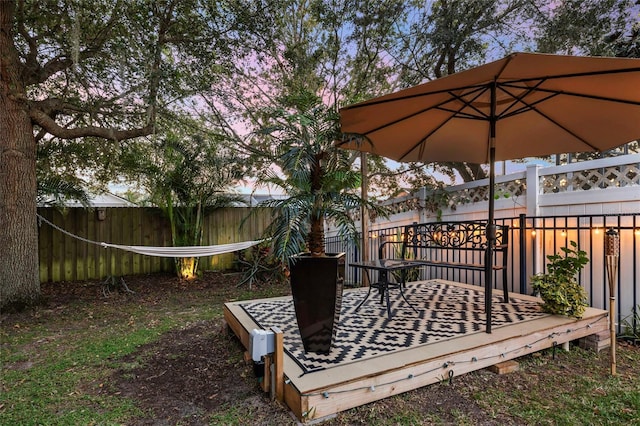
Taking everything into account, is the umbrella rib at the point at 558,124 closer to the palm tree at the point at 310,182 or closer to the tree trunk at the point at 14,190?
the palm tree at the point at 310,182

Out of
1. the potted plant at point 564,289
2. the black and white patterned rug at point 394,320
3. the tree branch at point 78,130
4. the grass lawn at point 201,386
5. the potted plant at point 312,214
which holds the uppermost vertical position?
the tree branch at point 78,130

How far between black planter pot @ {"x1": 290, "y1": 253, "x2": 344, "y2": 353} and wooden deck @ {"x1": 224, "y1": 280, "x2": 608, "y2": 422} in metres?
0.14

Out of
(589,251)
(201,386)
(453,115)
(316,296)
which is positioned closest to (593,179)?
(589,251)

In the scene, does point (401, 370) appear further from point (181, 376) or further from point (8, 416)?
point (8, 416)

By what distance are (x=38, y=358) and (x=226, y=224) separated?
4209 mm

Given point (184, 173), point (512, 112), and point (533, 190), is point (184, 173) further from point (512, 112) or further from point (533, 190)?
point (533, 190)

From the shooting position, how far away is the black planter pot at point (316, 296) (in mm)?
2113

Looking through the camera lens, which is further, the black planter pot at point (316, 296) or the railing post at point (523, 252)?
the railing post at point (523, 252)

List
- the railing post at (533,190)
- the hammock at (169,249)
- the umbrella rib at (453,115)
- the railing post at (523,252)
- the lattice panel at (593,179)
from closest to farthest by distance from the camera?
the umbrella rib at (453,115) → the lattice panel at (593,179) → the railing post at (523,252) → the railing post at (533,190) → the hammock at (169,249)

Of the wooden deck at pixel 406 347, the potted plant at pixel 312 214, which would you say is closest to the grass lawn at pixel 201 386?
the wooden deck at pixel 406 347

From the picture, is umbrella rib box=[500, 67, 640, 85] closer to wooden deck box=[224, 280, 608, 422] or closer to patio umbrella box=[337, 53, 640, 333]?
patio umbrella box=[337, 53, 640, 333]

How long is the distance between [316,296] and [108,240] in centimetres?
520

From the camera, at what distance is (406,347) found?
2225mm

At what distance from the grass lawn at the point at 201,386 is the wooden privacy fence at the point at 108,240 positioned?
2.05 m
